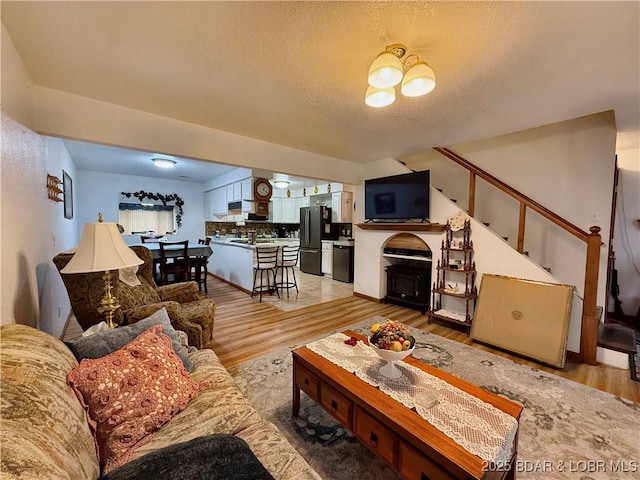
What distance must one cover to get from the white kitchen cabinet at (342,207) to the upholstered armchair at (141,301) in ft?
13.7

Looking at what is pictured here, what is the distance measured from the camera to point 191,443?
1028 millimetres

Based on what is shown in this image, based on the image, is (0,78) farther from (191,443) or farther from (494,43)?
(494,43)

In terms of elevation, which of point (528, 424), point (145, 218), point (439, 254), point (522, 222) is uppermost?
point (145, 218)

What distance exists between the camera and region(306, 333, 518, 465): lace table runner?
1.11 metres

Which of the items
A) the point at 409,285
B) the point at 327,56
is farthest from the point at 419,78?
the point at 409,285

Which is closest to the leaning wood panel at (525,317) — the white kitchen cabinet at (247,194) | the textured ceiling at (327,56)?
the textured ceiling at (327,56)

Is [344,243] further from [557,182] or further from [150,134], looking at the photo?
[150,134]

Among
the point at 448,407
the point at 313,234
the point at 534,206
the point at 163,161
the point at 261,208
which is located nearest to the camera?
the point at 448,407

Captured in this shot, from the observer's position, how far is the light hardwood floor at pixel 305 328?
242cm

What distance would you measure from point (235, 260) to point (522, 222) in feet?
16.1

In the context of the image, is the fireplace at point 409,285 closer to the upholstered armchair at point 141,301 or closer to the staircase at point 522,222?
the staircase at point 522,222

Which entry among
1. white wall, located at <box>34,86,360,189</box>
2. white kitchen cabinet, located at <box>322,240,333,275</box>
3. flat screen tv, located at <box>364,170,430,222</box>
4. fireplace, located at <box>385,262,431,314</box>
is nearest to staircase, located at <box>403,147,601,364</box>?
flat screen tv, located at <box>364,170,430,222</box>

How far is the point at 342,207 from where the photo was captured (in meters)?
6.53

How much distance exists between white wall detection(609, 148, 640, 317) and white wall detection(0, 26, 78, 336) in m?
6.54
